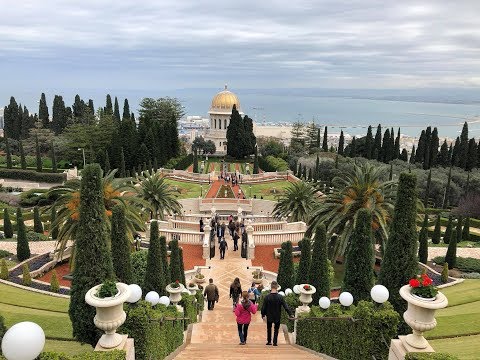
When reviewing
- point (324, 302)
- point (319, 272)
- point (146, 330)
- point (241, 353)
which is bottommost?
point (241, 353)

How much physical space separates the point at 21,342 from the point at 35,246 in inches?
1070

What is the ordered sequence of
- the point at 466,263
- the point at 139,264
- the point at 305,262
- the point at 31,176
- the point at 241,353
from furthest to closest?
the point at 31,176, the point at 466,263, the point at 139,264, the point at 305,262, the point at 241,353

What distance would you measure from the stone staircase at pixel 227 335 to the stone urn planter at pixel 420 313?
327 centimetres

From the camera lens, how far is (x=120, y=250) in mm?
11086

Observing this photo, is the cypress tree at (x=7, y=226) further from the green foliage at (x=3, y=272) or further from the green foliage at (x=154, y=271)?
the green foliage at (x=154, y=271)

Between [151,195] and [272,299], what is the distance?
20.3m

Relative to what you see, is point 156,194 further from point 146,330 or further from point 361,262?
point 146,330

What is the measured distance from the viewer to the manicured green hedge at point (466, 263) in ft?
85.9

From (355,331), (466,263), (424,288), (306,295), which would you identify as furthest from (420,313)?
(466,263)

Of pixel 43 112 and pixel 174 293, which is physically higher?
pixel 43 112

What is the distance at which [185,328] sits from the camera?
48.0 ft

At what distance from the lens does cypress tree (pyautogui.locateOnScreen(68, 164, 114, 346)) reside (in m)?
9.06

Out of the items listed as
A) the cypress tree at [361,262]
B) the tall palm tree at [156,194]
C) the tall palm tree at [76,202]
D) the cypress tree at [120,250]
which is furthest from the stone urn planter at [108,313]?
the tall palm tree at [156,194]

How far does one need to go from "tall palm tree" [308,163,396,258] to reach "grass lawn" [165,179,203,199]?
106ft
